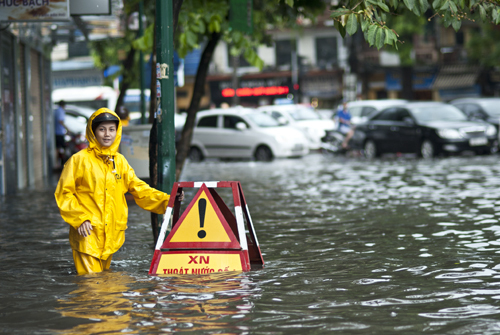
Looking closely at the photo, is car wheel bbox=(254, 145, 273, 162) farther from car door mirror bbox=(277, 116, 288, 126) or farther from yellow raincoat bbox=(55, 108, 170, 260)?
yellow raincoat bbox=(55, 108, 170, 260)

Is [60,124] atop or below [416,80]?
below

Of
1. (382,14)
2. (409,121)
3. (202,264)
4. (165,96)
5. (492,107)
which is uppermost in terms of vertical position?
(382,14)

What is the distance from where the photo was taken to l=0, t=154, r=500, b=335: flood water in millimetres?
5684

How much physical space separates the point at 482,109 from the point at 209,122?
26.7 feet

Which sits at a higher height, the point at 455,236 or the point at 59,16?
the point at 59,16

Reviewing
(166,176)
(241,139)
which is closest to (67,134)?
(241,139)

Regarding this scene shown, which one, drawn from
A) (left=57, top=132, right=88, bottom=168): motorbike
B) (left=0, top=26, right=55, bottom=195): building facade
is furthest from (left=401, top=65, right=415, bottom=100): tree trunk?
(left=0, top=26, right=55, bottom=195): building facade

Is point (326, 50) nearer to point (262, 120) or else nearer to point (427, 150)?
point (262, 120)

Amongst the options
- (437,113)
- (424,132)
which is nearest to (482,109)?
(437,113)

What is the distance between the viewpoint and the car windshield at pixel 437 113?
24797 millimetres

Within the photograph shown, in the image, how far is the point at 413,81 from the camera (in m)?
56.8

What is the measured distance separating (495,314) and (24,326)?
2.95m

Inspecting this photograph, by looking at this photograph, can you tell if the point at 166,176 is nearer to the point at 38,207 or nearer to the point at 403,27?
the point at 38,207

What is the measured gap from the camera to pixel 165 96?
28.0 feet
